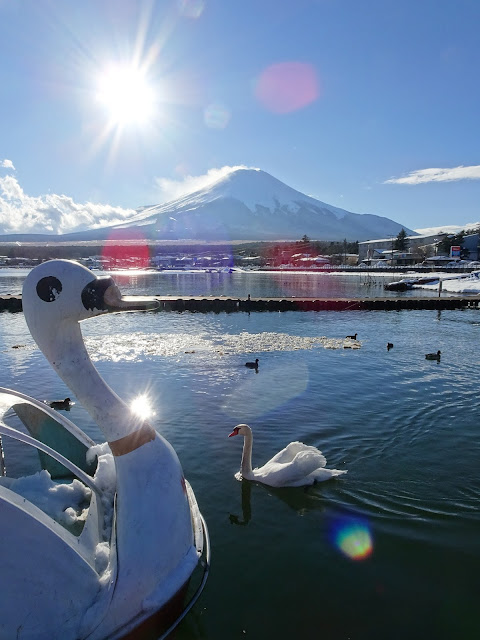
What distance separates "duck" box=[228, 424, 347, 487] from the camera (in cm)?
871

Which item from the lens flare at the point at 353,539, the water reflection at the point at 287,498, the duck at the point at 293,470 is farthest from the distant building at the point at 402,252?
the lens flare at the point at 353,539

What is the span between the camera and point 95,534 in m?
5.60

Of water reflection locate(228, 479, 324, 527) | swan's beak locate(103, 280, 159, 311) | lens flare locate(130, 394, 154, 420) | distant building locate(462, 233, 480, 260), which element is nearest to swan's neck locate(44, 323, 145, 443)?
swan's beak locate(103, 280, 159, 311)

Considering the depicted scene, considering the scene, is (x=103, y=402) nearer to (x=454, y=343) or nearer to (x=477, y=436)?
(x=477, y=436)

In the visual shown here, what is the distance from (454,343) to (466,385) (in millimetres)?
10006

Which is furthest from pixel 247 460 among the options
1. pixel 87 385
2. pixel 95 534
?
pixel 87 385

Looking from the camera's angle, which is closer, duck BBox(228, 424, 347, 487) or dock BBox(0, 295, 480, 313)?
duck BBox(228, 424, 347, 487)

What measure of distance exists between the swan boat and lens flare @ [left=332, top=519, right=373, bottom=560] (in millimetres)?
2646

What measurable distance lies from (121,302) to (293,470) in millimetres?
5372

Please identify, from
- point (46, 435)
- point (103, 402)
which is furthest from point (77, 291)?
point (46, 435)

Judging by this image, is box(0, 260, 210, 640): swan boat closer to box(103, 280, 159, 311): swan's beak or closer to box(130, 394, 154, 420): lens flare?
box(103, 280, 159, 311): swan's beak

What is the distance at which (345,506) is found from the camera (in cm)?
839

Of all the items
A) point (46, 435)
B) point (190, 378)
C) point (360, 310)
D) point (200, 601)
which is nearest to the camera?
point (200, 601)

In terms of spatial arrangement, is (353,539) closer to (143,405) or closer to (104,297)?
(104,297)
